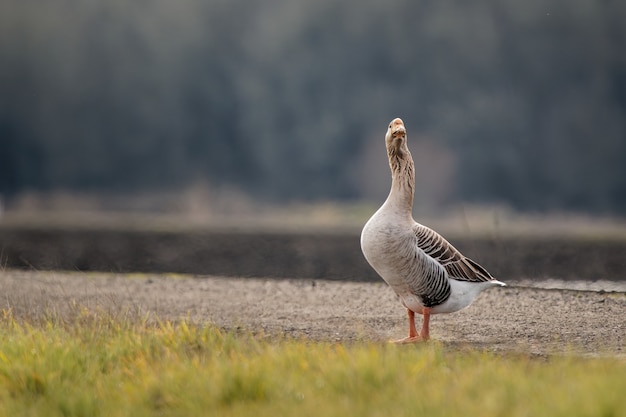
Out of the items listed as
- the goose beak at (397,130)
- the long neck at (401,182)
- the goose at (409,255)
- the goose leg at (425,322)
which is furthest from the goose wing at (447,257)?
the goose beak at (397,130)

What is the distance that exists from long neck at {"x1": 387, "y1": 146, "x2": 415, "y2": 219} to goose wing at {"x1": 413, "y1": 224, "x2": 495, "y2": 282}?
303 mm

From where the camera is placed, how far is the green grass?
757 cm

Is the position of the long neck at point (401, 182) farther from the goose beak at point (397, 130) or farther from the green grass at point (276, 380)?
the green grass at point (276, 380)

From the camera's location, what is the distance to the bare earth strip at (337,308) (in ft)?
41.3

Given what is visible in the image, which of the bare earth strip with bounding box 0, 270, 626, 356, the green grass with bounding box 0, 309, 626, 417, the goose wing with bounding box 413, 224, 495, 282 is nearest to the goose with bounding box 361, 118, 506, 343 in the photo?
the goose wing with bounding box 413, 224, 495, 282

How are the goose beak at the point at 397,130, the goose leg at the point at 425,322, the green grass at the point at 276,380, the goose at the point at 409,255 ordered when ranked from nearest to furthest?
the green grass at the point at 276,380 → the goose at the point at 409,255 → the goose beak at the point at 397,130 → the goose leg at the point at 425,322

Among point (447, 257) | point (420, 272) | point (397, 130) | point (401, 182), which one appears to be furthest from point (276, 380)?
point (397, 130)

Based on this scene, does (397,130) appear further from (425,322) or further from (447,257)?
Answer: (425,322)

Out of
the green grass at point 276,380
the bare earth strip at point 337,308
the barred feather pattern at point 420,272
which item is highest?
the barred feather pattern at point 420,272

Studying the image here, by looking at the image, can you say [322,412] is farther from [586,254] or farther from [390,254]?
[586,254]

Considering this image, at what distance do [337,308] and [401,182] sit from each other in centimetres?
552

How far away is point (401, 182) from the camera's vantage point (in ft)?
36.4

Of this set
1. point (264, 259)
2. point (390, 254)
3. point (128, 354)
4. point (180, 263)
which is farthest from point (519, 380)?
point (264, 259)

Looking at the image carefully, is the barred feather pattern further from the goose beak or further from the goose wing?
the goose beak
